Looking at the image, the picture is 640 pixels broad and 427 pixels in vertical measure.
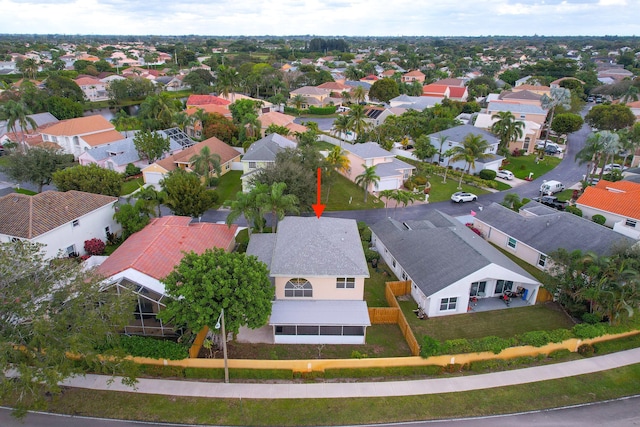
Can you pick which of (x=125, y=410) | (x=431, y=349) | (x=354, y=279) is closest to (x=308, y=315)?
(x=354, y=279)

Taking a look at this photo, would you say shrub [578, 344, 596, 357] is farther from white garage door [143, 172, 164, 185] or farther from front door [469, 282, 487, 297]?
white garage door [143, 172, 164, 185]

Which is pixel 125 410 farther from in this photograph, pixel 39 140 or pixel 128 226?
pixel 39 140

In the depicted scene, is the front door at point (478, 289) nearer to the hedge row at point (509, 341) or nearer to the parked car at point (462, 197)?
the hedge row at point (509, 341)

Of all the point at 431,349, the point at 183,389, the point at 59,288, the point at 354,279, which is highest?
the point at 59,288

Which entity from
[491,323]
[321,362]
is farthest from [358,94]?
[321,362]

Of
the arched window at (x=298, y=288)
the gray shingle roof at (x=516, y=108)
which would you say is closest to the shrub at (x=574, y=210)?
the arched window at (x=298, y=288)

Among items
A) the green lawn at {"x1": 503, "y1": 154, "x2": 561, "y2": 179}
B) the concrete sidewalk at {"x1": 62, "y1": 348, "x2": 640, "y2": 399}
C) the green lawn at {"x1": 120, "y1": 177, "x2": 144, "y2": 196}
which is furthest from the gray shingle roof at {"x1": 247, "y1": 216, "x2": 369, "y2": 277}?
the green lawn at {"x1": 503, "y1": 154, "x2": 561, "y2": 179}
